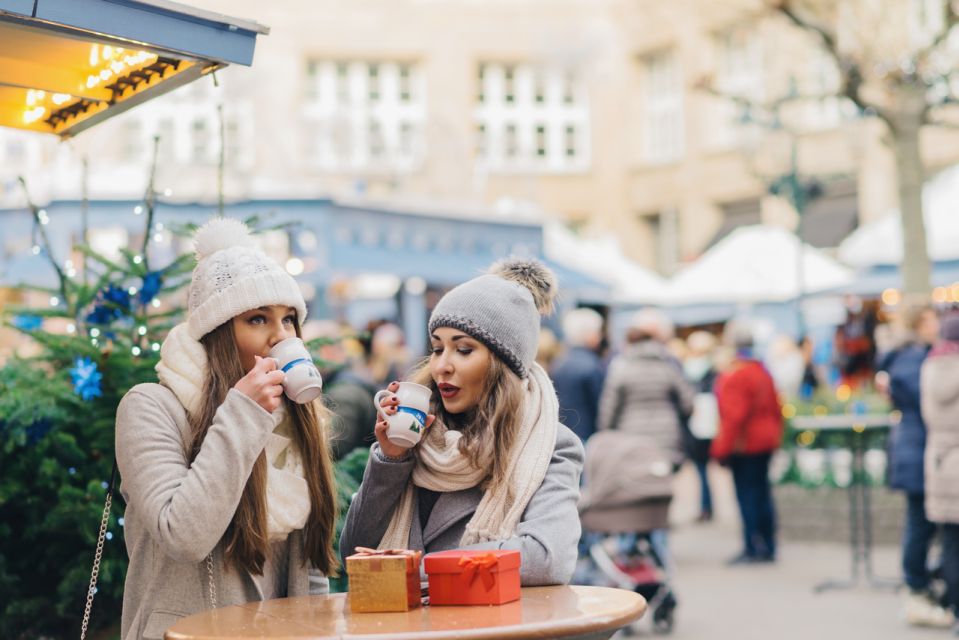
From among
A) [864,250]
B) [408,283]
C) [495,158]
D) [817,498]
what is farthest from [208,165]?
[495,158]

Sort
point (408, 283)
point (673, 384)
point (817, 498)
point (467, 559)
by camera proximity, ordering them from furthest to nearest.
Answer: point (408, 283) < point (817, 498) < point (673, 384) < point (467, 559)

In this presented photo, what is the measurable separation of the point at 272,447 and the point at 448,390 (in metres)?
0.48

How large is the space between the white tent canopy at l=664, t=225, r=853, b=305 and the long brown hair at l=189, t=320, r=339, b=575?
48.8 ft

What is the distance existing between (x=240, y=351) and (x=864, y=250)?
13.2m

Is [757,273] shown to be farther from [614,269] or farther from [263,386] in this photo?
[263,386]

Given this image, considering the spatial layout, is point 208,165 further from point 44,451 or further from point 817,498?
point 44,451

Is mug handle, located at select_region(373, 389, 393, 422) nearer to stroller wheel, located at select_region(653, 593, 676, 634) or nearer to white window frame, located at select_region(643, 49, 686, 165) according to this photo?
stroller wheel, located at select_region(653, 593, 676, 634)

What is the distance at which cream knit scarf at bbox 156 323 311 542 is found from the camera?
3.21 metres

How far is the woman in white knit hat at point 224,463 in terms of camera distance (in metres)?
3.02

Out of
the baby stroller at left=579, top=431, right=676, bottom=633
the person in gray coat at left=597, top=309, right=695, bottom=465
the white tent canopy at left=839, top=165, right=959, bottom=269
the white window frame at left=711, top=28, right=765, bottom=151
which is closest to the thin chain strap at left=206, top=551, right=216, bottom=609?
the baby stroller at left=579, top=431, right=676, bottom=633

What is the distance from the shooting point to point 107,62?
3791 mm

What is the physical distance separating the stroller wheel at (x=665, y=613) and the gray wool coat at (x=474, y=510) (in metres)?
4.88

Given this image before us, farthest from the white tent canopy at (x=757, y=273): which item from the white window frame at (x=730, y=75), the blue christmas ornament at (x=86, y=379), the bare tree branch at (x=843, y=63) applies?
the blue christmas ornament at (x=86, y=379)

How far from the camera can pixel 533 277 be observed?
3.73 meters
